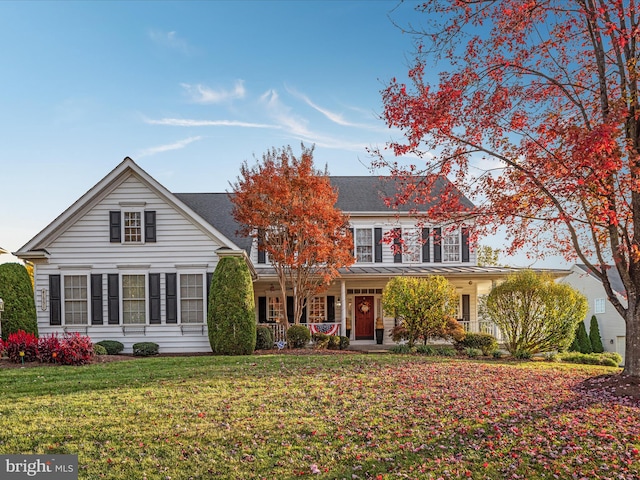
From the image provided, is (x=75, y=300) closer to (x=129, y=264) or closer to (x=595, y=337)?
(x=129, y=264)

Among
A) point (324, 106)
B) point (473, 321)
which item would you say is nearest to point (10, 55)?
point (324, 106)

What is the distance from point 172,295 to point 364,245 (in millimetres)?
8383

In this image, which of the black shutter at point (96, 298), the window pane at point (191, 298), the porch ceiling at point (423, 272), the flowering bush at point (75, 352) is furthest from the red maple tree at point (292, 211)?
the flowering bush at point (75, 352)

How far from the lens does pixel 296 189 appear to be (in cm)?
1642

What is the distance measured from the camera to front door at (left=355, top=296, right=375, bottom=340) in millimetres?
22047

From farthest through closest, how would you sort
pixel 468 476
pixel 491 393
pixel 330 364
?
pixel 330 364 < pixel 491 393 < pixel 468 476

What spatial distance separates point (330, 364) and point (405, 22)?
747 cm

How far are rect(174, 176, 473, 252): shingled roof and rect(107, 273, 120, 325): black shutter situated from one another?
495 cm

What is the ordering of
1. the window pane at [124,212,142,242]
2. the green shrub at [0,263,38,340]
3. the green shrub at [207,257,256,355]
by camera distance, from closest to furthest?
the green shrub at [207,257,256,355], the green shrub at [0,263,38,340], the window pane at [124,212,142,242]

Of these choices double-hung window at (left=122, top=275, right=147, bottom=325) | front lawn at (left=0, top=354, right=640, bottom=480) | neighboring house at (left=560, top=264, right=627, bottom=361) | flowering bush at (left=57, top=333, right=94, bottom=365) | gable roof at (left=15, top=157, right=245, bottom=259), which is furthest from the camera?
neighboring house at (left=560, top=264, right=627, bottom=361)

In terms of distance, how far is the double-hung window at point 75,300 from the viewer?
1670cm

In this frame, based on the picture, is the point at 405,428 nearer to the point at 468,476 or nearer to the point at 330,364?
the point at 468,476

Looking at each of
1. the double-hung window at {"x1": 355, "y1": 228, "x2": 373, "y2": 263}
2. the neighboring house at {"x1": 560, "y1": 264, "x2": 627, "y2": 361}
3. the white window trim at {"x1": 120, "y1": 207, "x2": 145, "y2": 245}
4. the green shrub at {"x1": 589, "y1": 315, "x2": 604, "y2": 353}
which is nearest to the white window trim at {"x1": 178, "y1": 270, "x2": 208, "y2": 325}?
the white window trim at {"x1": 120, "y1": 207, "x2": 145, "y2": 245}

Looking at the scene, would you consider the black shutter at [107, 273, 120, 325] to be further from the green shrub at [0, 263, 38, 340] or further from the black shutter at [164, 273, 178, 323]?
the green shrub at [0, 263, 38, 340]
